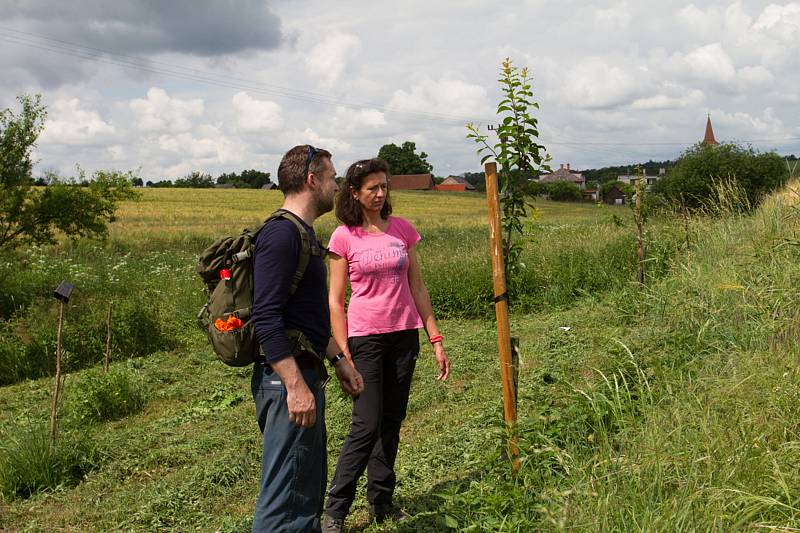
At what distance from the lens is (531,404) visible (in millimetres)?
4824

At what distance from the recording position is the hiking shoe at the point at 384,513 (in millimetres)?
3812

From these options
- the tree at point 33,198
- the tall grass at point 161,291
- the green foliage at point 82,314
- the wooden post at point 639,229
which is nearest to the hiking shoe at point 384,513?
the tall grass at point 161,291

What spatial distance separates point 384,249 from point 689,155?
64.6 ft

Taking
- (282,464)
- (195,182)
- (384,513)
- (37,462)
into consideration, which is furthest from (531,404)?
(195,182)

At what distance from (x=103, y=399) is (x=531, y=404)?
441 centimetres

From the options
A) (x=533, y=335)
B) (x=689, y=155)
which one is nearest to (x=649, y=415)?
(x=533, y=335)

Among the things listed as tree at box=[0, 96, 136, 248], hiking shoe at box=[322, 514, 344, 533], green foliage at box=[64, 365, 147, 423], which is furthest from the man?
tree at box=[0, 96, 136, 248]

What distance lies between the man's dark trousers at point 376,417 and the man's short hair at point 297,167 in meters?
1.11

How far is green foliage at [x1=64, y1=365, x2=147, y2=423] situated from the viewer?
682cm

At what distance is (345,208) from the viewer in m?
3.75

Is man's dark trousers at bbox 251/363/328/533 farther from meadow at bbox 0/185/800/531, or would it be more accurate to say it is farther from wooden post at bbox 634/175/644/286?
wooden post at bbox 634/175/644/286

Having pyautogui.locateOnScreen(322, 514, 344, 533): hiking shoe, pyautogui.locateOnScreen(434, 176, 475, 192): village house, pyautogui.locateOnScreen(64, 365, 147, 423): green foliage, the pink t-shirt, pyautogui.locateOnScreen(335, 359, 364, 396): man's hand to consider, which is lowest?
pyautogui.locateOnScreen(64, 365, 147, 423): green foliage

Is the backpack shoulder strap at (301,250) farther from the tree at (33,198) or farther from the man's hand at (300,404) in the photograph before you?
the tree at (33,198)

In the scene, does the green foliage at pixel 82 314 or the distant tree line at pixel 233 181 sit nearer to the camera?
the green foliage at pixel 82 314
